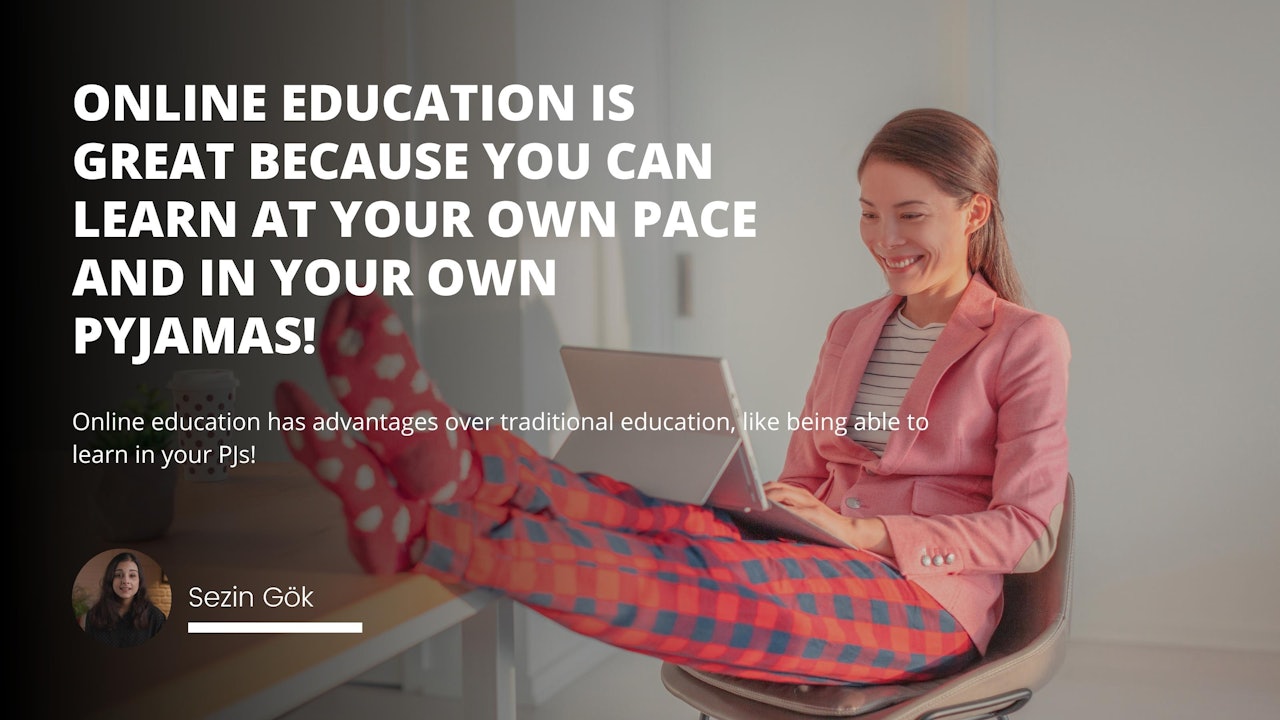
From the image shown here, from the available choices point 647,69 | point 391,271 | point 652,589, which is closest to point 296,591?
point 652,589

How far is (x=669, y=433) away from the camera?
117 cm

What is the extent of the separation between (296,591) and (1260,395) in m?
2.08

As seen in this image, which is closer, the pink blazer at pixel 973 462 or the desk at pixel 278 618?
the desk at pixel 278 618

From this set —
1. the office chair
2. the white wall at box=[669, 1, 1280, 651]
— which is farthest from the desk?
the white wall at box=[669, 1, 1280, 651]

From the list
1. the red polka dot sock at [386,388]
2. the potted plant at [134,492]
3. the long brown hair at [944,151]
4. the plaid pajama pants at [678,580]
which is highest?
the long brown hair at [944,151]

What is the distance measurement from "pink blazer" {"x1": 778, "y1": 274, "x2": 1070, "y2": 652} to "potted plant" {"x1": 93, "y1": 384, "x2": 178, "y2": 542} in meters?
0.80

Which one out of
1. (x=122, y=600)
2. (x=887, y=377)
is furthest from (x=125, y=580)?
(x=887, y=377)

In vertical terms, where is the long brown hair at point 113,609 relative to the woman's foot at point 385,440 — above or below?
below

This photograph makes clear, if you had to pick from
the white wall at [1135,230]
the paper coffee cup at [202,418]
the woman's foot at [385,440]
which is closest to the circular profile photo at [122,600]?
the woman's foot at [385,440]

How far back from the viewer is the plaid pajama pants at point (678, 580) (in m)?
0.91

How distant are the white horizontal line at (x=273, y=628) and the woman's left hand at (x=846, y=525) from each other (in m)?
0.59

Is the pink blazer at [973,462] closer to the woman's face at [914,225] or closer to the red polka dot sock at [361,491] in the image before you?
the woman's face at [914,225]

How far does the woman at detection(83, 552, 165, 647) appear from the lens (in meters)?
0.82

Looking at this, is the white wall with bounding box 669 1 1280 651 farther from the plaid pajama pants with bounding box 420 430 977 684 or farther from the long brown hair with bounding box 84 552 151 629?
the long brown hair with bounding box 84 552 151 629
